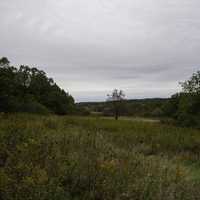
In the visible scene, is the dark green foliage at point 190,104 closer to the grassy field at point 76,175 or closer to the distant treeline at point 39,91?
the grassy field at point 76,175

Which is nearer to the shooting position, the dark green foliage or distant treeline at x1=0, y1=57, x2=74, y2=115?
the dark green foliage

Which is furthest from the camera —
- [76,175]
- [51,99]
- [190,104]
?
[51,99]

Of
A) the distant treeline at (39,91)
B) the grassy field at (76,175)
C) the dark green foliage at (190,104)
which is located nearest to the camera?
the grassy field at (76,175)

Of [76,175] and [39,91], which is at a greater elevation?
[39,91]

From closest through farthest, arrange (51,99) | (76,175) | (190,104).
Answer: (76,175), (190,104), (51,99)

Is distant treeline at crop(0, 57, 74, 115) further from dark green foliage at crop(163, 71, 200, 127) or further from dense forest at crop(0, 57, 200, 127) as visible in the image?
dark green foliage at crop(163, 71, 200, 127)

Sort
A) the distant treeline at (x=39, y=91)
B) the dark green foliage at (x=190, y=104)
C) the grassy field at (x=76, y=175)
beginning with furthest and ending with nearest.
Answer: the distant treeline at (x=39, y=91)
the dark green foliage at (x=190, y=104)
the grassy field at (x=76, y=175)

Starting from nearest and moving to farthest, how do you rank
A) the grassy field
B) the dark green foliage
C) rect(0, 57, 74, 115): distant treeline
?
1. the grassy field
2. the dark green foliage
3. rect(0, 57, 74, 115): distant treeline

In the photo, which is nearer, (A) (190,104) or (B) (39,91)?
(A) (190,104)

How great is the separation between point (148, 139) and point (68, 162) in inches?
206

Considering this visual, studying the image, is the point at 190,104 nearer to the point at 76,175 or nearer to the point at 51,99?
the point at 76,175

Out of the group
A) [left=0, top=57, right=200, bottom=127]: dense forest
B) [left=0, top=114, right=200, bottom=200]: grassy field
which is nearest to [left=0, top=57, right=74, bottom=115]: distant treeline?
[left=0, top=57, right=200, bottom=127]: dense forest

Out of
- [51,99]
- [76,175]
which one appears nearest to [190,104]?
[76,175]

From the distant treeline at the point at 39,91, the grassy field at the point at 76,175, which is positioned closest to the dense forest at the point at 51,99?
the distant treeline at the point at 39,91
